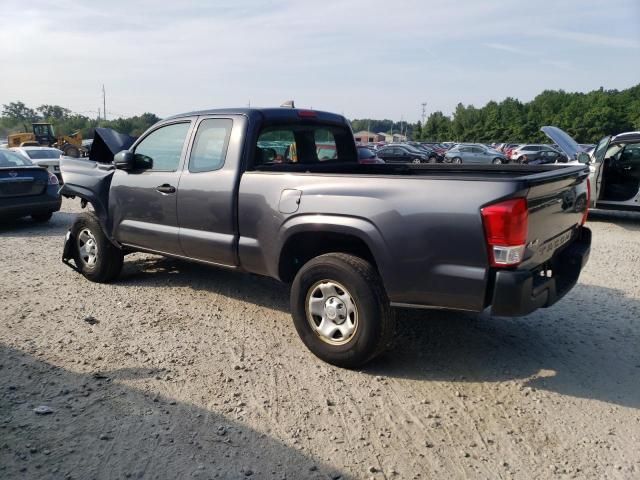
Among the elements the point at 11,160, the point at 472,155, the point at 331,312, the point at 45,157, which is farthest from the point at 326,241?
the point at 472,155

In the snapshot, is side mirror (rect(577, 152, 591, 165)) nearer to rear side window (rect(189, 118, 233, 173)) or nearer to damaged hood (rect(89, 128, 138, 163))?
rear side window (rect(189, 118, 233, 173))

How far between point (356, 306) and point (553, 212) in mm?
1522

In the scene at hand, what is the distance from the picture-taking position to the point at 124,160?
5035 millimetres

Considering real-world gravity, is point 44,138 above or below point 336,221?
above

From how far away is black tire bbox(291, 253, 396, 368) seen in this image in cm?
347

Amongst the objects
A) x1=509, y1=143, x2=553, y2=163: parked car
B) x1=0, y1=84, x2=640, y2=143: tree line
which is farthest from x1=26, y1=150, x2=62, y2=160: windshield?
x1=0, y1=84, x2=640, y2=143: tree line

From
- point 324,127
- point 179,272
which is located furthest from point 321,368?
point 179,272

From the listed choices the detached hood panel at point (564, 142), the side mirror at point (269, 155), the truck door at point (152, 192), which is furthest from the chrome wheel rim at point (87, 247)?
the detached hood panel at point (564, 142)

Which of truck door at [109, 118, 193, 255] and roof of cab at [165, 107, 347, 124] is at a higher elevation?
roof of cab at [165, 107, 347, 124]

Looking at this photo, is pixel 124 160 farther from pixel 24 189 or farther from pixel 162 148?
pixel 24 189

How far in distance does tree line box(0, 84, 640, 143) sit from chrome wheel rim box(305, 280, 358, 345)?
49.8 metres

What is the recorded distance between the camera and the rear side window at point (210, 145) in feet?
14.6

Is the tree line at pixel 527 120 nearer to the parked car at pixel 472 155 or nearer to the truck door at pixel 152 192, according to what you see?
the parked car at pixel 472 155

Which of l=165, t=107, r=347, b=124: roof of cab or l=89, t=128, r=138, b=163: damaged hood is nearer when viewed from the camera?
l=165, t=107, r=347, b=124: roof of cab
